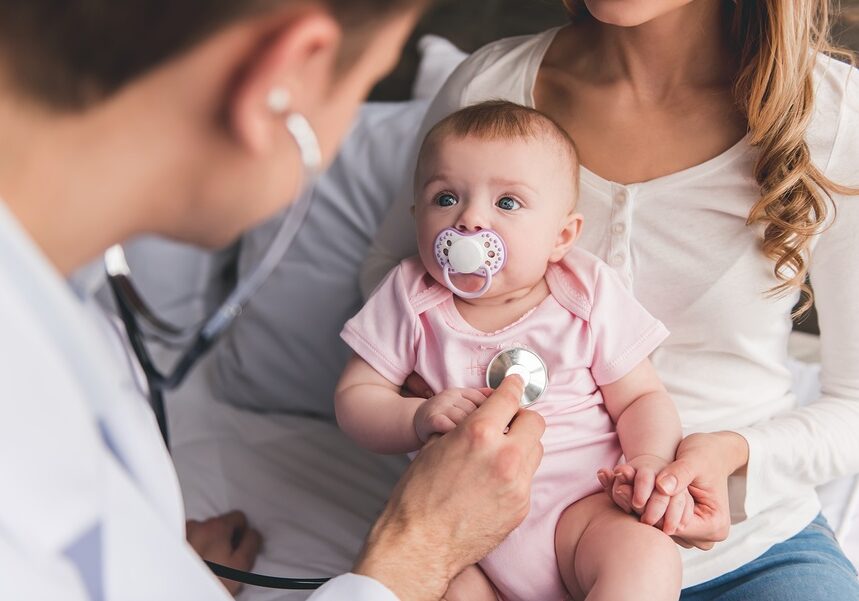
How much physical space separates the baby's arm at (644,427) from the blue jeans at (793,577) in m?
0.25

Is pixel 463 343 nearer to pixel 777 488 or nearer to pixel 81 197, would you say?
pixel 777 488

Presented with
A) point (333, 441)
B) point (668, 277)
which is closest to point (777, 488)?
point (668, 277)

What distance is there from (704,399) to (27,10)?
1.04 m

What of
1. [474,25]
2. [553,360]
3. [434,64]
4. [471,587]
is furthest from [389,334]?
[474,25]

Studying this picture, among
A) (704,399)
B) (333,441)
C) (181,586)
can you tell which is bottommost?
(333,441)

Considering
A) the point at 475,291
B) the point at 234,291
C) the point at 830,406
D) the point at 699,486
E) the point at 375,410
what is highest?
the point at 234,291

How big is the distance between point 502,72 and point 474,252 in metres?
0.40

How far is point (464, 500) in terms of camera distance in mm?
1123

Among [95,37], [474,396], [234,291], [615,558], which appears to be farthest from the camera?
[474,396]

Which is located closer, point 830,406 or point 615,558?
point 615,558

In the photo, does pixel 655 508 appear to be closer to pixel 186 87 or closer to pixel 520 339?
pixel 520 339

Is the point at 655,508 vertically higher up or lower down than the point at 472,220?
lower down

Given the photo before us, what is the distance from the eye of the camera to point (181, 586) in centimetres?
88

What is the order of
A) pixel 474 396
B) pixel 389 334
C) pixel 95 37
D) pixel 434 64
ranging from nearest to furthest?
pixel 95 37
pixel 474 396
pixel 389 334
pixel 434 64
